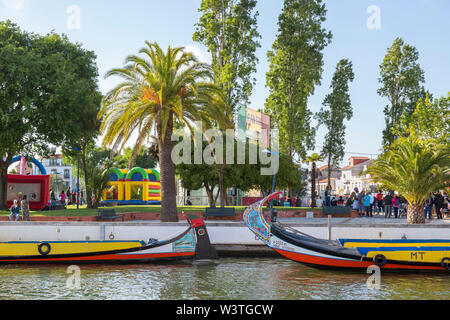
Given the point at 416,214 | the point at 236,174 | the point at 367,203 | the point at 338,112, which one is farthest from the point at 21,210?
the point at 338,112

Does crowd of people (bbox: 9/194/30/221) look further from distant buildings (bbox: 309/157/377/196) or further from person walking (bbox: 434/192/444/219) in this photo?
distant buildings (bbox: 309/157/377/196)

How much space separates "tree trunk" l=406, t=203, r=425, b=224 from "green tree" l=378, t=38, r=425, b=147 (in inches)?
1186

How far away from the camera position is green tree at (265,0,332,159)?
4362 centimetres

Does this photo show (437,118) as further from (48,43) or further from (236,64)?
(48,43)

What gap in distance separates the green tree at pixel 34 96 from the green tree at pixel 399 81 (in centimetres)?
3279

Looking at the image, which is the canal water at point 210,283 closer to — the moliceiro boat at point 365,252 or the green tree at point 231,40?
the moliceiro boat at point 365,252

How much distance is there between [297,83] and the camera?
44.2 metres

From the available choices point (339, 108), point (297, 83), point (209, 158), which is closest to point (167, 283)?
point (209, 158)

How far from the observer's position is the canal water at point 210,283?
13.1 meters

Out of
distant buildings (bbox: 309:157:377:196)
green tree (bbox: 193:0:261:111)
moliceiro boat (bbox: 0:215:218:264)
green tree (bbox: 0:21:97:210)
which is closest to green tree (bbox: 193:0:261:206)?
green tree (bbox: 193:0:261:111)

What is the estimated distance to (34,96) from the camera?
3203 centimetres

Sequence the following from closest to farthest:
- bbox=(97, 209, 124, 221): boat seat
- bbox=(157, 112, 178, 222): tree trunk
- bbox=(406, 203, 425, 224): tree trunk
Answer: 1. bbox=(406, 203, 425, 224): tree trunk
2. bbox=(157, 112, 178, 222): tree trunk
3. bbox=(97, 209, 124, 221): boat seat

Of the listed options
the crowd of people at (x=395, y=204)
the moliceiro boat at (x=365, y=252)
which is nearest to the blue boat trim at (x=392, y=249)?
the moliceiro boat at (x=365, y=252)
